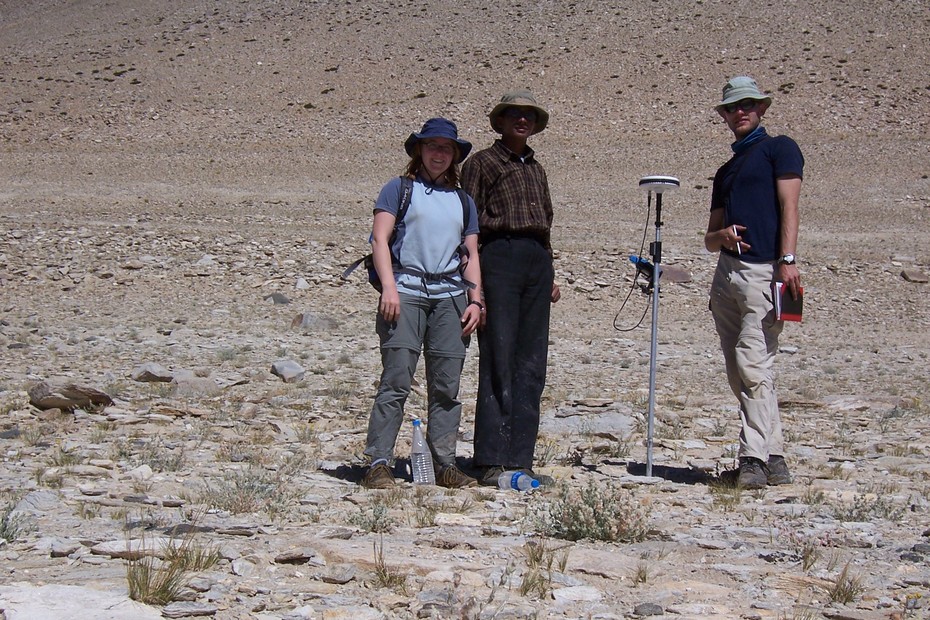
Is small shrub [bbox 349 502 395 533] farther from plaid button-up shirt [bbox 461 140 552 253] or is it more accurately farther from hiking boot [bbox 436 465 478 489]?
plaid button-up shirt [bbox 461 140 552 253]

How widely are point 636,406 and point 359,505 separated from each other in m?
4.13

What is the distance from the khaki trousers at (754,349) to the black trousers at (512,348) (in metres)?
0.98

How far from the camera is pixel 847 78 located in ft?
130

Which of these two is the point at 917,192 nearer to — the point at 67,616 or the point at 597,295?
the point at 597,295

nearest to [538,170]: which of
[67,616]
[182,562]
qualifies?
[182,562]

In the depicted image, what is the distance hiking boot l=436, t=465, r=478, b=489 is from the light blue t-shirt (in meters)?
0.92

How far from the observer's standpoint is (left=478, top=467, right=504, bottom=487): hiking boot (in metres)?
5.48

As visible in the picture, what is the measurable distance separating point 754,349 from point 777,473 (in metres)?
0.70

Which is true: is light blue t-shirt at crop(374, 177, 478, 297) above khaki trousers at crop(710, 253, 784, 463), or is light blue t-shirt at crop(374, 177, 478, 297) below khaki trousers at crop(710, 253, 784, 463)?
above

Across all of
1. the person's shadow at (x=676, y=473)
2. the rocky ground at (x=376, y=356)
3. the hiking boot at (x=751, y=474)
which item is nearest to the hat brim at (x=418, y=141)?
the rocky ground at (x=376, y=356)

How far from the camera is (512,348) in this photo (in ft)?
18.0

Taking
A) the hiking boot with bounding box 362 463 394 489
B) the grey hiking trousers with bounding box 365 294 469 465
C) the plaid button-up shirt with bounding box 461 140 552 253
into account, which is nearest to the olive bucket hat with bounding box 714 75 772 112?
the plaid button-up shirt with bounding box 461 140 552 253

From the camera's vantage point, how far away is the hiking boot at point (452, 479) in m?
5.35

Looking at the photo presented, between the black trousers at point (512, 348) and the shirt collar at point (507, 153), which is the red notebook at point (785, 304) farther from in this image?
the shirt collar at point (507, 153)
